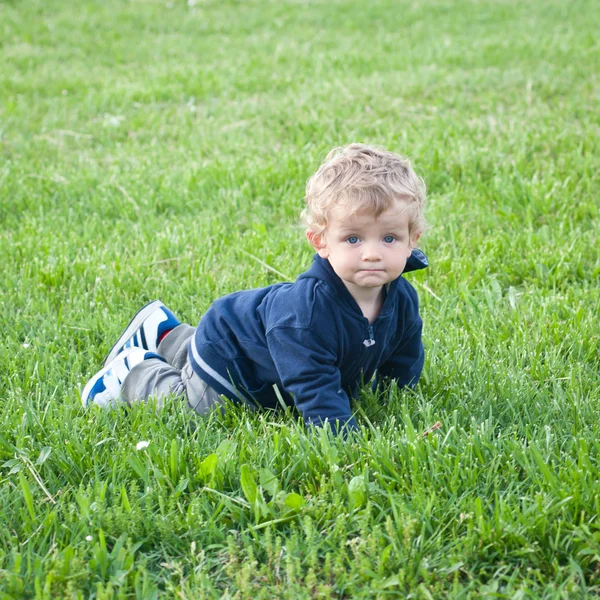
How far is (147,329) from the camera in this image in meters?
3.55

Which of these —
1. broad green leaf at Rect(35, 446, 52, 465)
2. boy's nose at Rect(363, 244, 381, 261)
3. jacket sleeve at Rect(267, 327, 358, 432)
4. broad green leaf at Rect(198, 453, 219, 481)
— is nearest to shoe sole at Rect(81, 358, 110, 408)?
broad green leaf at Rect(35, 446, 52, 465)

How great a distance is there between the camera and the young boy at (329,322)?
8.88 ft

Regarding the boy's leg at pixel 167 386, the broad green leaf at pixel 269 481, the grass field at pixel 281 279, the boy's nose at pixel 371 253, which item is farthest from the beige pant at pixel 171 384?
the boy's nose at pixel 371 253

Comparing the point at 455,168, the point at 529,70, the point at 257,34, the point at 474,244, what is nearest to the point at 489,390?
the point at 474,244

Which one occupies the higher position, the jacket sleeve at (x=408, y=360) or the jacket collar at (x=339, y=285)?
the jacket collar at (x=339, y=285)

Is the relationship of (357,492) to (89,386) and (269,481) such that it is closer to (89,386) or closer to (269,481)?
(269,481)

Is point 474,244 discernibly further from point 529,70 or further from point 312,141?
point 529,70

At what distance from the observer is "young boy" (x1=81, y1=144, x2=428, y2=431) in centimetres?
271

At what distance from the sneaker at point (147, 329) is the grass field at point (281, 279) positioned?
0.17 m

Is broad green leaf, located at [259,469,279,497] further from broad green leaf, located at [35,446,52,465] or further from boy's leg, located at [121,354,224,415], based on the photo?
broad green leaf, located at [35,446,52,465]

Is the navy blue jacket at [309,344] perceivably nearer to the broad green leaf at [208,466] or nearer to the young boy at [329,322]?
the young boy at [329,322]

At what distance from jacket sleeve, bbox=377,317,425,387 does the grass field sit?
111mm

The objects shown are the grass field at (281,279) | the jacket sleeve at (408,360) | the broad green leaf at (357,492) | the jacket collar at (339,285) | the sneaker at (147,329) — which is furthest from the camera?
the sneaker at (147,329)

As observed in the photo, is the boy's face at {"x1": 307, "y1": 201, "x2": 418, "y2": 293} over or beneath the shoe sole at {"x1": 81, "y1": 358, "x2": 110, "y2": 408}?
over
